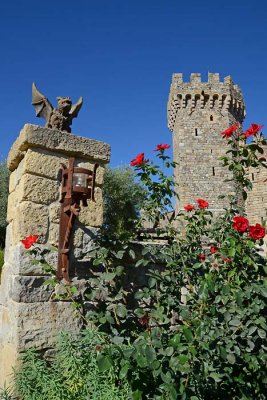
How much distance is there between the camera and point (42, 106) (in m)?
2.69

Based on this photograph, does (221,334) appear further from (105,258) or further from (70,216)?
(70,216)

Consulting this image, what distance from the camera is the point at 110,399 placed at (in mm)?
1800

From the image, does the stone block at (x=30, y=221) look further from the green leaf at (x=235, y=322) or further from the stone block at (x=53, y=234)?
the green leaf at (x=235, y=322)

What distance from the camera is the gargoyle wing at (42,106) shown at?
268 centimetres

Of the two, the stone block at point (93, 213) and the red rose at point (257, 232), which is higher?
the stone block at point (93, 213)

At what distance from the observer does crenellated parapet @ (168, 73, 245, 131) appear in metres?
23.6

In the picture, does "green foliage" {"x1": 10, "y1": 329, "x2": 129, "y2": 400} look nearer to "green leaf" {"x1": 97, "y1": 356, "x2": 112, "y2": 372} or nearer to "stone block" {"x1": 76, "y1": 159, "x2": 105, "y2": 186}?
"green leaf" {"x1": 97, "y1": 356, "x2": 112, "y2": 372}

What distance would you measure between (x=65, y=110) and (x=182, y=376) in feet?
6.58

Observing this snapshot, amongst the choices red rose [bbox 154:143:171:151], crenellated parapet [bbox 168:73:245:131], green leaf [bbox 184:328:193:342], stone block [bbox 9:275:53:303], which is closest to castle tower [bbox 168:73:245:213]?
crenellated parapet [bbox 168:73:245:131]

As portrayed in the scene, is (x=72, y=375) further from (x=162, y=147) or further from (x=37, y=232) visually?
(x=162, y=147)

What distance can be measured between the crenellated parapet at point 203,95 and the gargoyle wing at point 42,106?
21.9 meters

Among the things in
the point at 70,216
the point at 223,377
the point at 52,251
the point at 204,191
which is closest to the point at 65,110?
the point at 70,216

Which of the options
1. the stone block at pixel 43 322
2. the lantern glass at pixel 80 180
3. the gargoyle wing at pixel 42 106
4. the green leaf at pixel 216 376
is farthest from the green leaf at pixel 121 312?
the gargoyle wing at pixel 42 106

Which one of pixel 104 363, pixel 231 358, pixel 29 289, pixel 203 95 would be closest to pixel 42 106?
pixel 29 289
